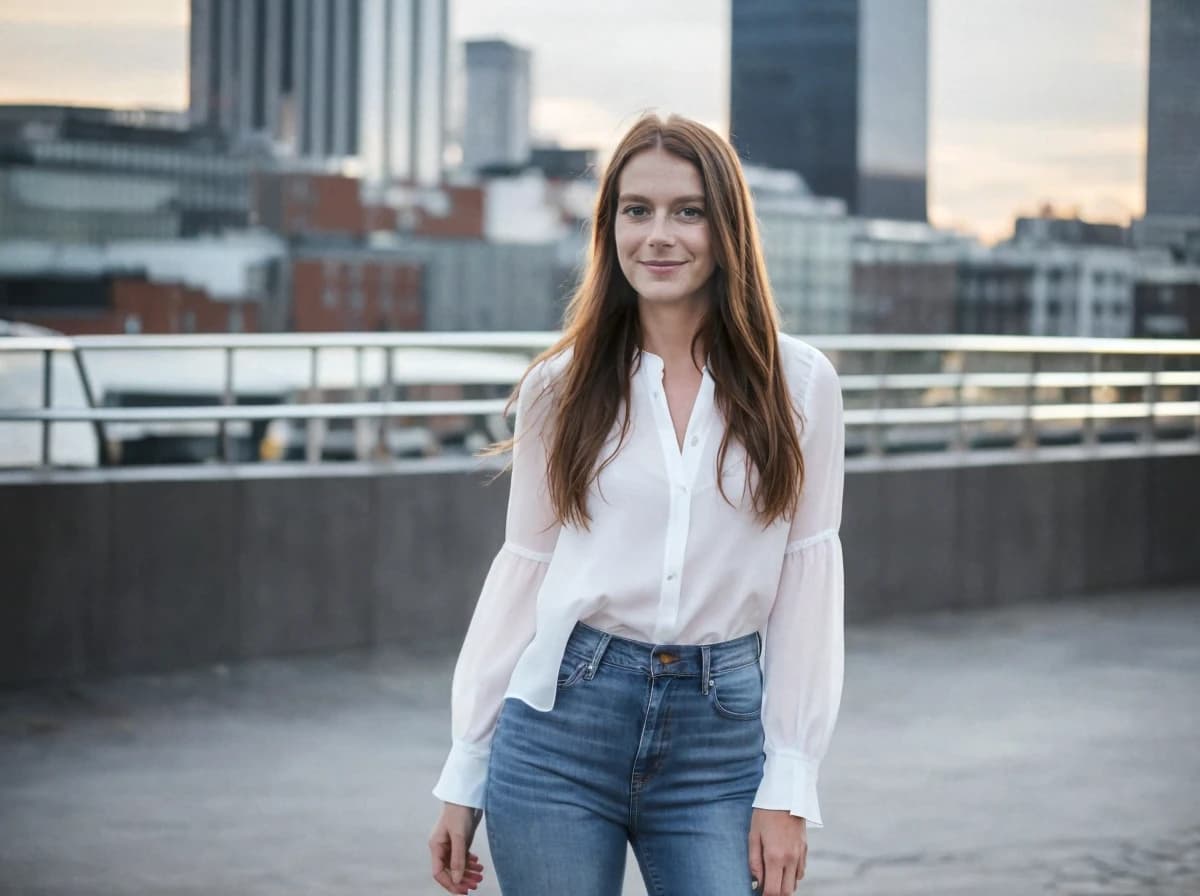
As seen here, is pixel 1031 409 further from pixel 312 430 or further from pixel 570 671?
pixel 570 671

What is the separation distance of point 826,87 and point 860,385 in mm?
148977

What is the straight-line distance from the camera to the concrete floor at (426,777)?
4773mm

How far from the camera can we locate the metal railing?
316 inches

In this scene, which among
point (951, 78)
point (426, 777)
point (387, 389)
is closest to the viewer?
point (426, 777)

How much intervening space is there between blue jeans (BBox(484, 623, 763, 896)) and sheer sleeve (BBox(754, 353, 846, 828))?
48 millimetres

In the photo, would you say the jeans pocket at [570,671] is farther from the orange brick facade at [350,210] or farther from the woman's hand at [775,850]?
the orange brick facade at [350,210]

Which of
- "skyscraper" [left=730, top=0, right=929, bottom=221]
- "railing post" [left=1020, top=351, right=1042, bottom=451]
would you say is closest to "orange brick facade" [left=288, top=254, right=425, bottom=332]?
"skyscraper" [left=730, top=0, right=929, bottom=221]

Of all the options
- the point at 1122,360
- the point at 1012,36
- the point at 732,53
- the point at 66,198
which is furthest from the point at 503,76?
the point at 1122,360

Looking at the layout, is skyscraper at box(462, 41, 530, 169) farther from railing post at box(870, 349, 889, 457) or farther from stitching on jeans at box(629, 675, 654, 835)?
stitching on jeans at box(629, 675, 654, 835)

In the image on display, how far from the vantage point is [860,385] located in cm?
980

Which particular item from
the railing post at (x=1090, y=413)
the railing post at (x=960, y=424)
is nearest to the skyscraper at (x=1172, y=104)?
the railing post at (x=1090, y=413)

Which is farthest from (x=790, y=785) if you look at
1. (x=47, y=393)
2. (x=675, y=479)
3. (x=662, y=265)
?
(x=47, y=393)

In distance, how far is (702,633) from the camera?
2207 mm

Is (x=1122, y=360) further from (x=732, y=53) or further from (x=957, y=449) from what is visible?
(x=732, y=53)
